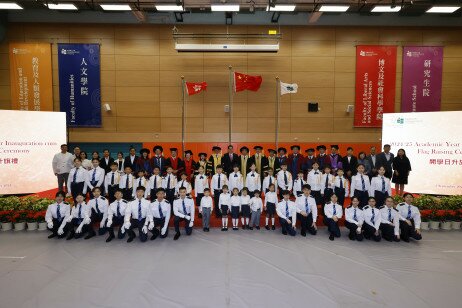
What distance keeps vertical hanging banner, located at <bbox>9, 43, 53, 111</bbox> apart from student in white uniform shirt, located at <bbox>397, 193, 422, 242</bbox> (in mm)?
12527

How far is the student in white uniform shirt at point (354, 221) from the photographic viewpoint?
20.3 feet

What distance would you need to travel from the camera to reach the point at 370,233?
20.5 ft

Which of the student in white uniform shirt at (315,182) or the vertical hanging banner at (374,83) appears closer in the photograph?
the student in white uniform shirt at (315,182)

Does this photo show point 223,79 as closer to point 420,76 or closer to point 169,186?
point 169,186

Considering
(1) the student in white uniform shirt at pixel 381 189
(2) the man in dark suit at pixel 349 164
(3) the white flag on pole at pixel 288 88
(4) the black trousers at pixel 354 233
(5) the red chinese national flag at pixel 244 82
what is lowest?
(4) the black trousers at pixel 354 233

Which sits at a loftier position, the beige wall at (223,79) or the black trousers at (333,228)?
the beige wall at (223,79)

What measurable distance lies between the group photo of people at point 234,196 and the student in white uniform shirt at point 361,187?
0.9 inches

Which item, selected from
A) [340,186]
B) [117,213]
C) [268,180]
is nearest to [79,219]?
[117,213]

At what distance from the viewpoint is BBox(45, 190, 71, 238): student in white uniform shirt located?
6.30 m

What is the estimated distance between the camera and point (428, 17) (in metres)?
11.7

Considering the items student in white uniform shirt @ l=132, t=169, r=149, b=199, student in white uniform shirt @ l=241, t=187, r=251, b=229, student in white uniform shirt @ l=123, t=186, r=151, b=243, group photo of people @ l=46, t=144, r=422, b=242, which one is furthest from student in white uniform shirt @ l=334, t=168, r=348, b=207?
student in white uniform shirt @ l=132, t=169, r=149, b=199

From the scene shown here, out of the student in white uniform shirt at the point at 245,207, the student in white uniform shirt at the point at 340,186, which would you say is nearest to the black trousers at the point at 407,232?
the student in white uniform shirt at the point at 340,186

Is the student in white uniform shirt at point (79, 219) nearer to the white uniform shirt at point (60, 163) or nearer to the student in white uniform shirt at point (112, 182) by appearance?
the student in white uniform shirt at point (112, 182)

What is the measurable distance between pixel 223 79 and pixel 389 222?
8.29 m
